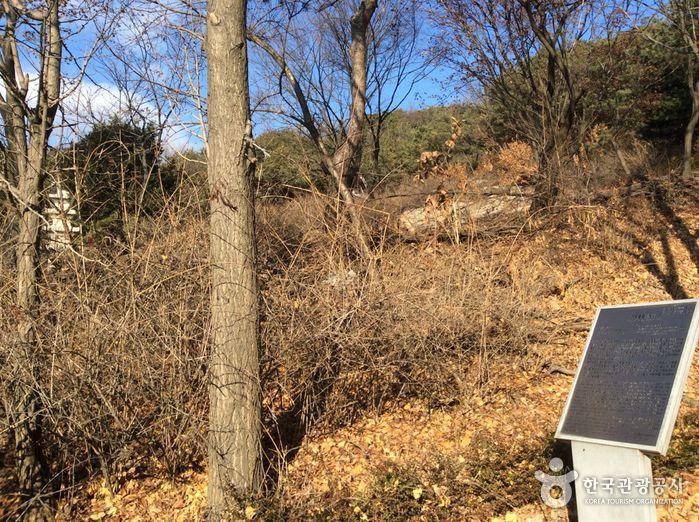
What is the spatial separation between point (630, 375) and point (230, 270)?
268 centimetres

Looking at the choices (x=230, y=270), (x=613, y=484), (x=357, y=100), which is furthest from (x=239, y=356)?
(x=357, y=100)

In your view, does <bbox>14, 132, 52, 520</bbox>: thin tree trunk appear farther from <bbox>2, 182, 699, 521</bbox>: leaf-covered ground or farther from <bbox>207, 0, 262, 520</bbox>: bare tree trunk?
<bbox>207, 0, 262, 520</bbox>: bare tree trunk

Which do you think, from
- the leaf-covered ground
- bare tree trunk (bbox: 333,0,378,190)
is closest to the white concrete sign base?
the leaf-covered ground

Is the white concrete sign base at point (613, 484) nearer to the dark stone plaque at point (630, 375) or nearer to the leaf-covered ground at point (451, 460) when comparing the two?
the dark stone plaque at point (630, 375)

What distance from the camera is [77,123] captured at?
15.5ft

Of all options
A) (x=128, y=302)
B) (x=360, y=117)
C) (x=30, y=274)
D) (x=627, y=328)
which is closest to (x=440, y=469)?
(x=627, y=328)

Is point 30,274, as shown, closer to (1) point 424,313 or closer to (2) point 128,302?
(2) point 128,302

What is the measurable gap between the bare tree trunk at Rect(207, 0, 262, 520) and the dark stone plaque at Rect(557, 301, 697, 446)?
6.90 feet

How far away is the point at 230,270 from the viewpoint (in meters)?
3.89

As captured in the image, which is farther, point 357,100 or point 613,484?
point 357,100

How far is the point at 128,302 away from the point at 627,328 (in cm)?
374

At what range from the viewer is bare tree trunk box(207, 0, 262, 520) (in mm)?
3836

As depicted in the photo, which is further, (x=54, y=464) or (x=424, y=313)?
(x=424, y=313)

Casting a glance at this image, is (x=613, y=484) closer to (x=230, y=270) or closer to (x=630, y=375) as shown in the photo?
(x=630, y=375)
